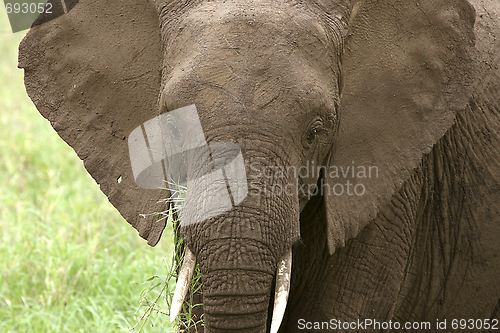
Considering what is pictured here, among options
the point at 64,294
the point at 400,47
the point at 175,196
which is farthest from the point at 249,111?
the point at 64,294

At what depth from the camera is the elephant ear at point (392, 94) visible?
2.84 metres

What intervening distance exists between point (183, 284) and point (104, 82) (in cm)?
98

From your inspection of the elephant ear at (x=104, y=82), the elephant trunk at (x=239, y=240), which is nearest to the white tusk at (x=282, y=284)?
the elephant trunk at (x=239, y=240)

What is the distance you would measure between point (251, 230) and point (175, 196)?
0.57 metres

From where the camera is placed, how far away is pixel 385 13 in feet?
9.47

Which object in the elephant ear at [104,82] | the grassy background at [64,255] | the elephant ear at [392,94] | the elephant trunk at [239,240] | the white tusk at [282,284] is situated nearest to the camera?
the elephant trunk at [239,240]

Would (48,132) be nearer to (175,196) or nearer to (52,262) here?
(52,262)

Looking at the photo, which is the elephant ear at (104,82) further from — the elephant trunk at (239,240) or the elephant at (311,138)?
the elephant trunk at (239,240)

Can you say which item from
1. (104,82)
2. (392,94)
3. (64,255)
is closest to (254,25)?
(392,94)

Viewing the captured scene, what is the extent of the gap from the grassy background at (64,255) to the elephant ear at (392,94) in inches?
48.6

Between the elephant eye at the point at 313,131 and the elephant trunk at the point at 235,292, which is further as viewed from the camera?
the elephant eye at the point at 313,131

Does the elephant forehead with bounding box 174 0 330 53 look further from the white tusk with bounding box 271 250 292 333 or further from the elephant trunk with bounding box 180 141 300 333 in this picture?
the white tusk with bounding box 271 250 292 333

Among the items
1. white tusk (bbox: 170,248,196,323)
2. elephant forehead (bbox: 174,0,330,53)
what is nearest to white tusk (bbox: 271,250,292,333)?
white tusk (bbox: 170,248,196,323)

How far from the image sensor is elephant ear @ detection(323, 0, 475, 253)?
9.32ft
